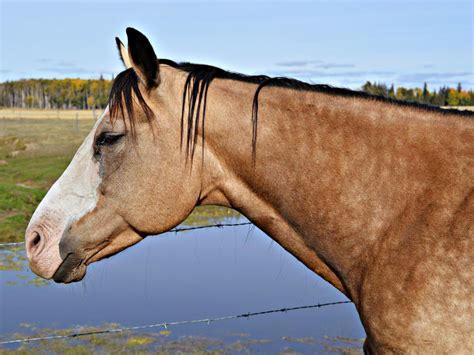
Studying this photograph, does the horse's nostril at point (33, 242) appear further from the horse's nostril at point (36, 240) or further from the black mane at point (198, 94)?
the black mane at point (198, 94)

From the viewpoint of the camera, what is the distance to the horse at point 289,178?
7.16ft

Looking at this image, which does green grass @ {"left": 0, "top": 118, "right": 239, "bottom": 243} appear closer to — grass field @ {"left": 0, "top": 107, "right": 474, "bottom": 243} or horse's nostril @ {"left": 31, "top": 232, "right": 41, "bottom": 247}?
grass field @ {"left": 0, "top": 107, "right": 474, "bottom": 243}

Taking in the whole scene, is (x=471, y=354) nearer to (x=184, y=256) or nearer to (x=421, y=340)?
(x=421, y=340)

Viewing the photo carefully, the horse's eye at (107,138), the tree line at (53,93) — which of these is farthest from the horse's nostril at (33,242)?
the tree line at (53,93)

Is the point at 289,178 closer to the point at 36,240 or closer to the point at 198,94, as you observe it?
the point at 198,94

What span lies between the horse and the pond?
3654mm

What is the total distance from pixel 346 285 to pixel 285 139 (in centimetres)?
70

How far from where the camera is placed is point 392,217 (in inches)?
89.2

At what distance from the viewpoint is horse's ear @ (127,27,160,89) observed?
2.27 meters

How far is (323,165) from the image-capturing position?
7.77 ft

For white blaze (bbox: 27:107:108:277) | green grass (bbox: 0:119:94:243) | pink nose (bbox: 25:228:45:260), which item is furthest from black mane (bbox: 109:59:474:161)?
green grass (bbox: 0:119:94:243)

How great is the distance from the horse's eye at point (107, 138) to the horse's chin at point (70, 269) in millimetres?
573

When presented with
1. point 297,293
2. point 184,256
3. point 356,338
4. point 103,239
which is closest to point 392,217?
point 103,239

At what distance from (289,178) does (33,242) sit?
4.19ft
